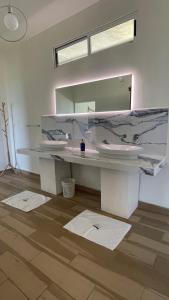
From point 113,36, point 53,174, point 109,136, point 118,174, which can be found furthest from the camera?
point 53,174

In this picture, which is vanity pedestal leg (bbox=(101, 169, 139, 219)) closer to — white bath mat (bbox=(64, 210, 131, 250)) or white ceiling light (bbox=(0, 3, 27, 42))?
white bath mat (bbox=(64, 210, 131, 250))

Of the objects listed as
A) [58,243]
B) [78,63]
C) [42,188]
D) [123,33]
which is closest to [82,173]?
[42,188]

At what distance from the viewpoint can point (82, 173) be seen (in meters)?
2.78

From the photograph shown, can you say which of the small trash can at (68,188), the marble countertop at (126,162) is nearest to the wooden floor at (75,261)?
the small trash can at (68,188)

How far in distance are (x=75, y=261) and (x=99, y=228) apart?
46 centimetres

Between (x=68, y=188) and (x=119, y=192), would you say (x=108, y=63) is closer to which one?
(x=119, y=192)

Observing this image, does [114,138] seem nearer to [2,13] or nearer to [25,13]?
[25,13]

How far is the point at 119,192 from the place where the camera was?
196cm

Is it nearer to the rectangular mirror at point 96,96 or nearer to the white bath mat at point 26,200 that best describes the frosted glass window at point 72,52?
the rectangular mirror at point 96,96

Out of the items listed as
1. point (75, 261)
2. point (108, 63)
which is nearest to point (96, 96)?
point (108, 63)

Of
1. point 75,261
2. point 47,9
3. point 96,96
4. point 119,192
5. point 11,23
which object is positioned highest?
point 47,9

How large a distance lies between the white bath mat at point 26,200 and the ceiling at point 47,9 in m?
2.67

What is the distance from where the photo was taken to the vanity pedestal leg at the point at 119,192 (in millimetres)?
1901

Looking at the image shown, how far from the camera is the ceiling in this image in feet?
7.16
